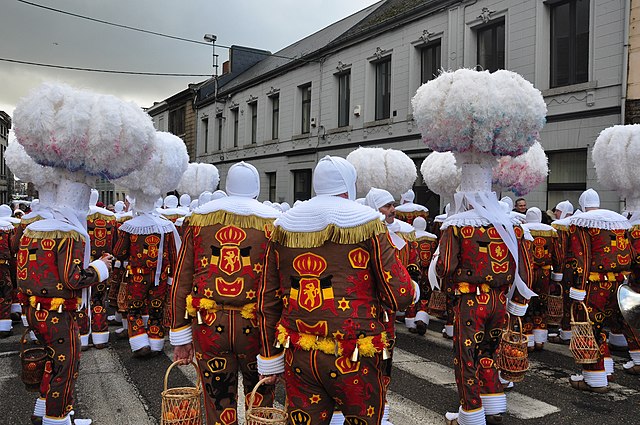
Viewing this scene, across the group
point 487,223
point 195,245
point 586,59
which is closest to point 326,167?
point 195,245

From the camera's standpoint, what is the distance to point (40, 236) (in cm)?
440

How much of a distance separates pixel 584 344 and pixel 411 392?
190 centimetres

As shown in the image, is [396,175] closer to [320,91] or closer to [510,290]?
[510,290]

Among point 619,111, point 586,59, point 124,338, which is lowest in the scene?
point 124,338

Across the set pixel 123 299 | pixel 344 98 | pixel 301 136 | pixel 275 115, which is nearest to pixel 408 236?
pixel 123 299

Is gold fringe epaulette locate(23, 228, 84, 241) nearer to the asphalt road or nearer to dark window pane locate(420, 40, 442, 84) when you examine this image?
the asphalt road

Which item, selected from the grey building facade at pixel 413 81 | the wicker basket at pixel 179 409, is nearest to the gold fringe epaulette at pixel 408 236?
the wicker basket at pixel 179 409

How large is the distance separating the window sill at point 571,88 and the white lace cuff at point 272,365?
11.2m

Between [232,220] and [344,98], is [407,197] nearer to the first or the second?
[232,220]

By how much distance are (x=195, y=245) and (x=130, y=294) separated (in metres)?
3.68

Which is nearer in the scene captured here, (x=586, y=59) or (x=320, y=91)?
(x=586, y=59)

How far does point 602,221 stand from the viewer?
606 cm

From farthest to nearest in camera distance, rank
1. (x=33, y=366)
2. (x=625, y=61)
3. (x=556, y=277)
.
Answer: (x=625, y=61), (x=556, y=277), (x=33, y=366)

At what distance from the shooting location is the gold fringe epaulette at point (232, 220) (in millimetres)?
3854
